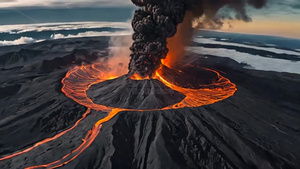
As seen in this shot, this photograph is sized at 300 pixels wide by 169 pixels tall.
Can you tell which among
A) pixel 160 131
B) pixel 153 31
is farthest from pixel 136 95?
pixel 153 31

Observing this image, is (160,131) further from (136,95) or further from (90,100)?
(90,100)

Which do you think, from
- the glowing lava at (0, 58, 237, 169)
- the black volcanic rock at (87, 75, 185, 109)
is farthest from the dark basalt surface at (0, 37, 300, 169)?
the glowing lava at (0, 58, 237, 169)

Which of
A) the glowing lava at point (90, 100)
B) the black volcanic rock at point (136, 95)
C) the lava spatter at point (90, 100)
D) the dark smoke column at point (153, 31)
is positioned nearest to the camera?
the glowing lava at point (90, 100)

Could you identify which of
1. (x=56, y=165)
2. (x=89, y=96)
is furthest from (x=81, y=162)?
(x=89, y=96)

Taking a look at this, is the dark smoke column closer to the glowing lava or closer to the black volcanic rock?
the glowing lava

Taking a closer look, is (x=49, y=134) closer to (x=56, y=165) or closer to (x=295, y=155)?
(x=56, y=165)

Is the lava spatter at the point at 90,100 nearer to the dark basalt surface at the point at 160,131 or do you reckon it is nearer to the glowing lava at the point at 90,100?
the glowing lava at the point at 90,100

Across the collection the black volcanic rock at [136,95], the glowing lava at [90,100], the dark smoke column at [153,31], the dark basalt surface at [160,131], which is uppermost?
the dark smoke column at [153,31]

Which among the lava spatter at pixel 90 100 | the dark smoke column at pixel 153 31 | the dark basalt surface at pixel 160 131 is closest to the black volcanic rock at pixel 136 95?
the dark basalt surface at pixel 160 131
